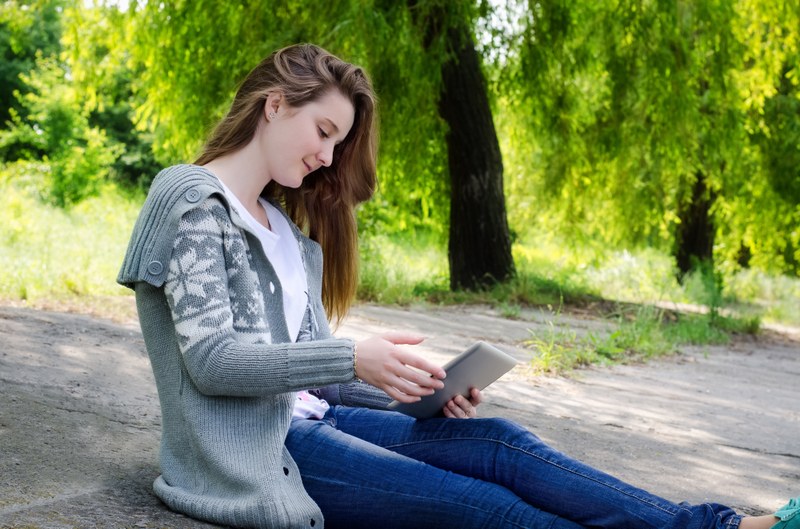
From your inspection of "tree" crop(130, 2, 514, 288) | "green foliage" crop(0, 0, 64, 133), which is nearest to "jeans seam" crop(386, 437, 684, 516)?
"tree" crop(130, 2, 514, 288)

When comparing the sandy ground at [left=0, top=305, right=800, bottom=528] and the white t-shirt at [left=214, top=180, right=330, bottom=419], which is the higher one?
the white t-shirt at [left=214, top=180, right=330, bottom=419]

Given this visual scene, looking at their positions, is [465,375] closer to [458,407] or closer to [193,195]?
[458,407]

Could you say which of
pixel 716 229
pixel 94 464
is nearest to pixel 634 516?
pixel 94 464

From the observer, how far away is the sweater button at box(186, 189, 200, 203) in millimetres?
1849

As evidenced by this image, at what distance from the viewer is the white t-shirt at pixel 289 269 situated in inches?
82.1

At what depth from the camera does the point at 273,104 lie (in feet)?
6.87

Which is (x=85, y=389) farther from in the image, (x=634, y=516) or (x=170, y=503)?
(x=634, y=516)

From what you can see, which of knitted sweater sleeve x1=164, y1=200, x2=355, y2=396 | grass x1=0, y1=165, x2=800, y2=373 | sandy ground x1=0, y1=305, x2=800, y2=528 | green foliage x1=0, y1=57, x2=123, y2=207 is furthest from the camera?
green foliage x1=0, y1=57, x2=123, y2=207

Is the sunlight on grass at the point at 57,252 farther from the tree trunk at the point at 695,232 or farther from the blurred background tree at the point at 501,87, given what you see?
the tree trunk at the point at 695,232

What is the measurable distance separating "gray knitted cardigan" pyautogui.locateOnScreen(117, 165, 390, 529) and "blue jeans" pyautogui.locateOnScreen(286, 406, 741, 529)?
0.10 m

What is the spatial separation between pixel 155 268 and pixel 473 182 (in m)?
6.95

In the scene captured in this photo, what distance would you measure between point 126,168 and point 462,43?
58.9 feet

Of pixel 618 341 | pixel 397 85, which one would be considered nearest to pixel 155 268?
pixel 618 341

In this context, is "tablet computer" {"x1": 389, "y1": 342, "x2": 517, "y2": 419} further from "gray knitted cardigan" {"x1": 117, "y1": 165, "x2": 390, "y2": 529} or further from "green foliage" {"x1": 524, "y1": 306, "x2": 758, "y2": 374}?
"green foliage" {"x1": 524, "y1": 306, "x2": 758, "y2": 374}
